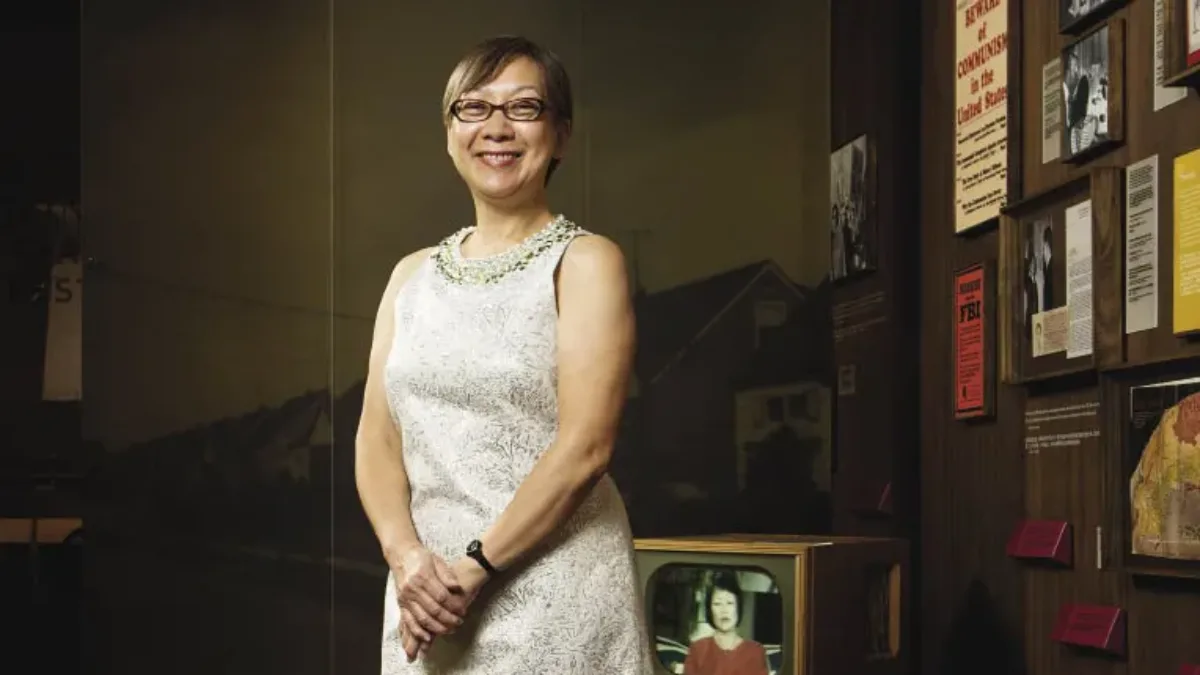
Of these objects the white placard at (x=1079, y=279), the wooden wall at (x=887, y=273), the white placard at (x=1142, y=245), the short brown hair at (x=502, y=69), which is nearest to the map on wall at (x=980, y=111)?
the wooden wall at (x=887, y=273)

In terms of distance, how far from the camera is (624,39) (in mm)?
4340

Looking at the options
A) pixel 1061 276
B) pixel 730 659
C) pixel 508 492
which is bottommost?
pixel 730 659

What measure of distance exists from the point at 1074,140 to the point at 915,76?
118cm

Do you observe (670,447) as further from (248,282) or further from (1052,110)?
(1052,110)

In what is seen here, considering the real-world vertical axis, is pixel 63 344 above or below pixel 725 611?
above

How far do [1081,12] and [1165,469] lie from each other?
90cm

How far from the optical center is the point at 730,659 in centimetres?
339

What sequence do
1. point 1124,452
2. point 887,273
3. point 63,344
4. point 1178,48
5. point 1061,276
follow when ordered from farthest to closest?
point 63,344, point 887,273, point 1061,276, point 1124,452, point 1178,48

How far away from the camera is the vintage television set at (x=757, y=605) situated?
3334mm

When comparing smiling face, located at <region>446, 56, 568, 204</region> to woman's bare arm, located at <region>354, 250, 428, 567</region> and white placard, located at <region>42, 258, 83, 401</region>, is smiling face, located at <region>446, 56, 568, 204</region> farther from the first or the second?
white placard, located at <region>42, 258, 83, 401</region>

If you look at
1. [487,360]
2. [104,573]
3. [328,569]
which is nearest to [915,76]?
[328,569]

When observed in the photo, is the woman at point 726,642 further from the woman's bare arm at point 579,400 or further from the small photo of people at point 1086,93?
the woman's bare arm at point 579,400

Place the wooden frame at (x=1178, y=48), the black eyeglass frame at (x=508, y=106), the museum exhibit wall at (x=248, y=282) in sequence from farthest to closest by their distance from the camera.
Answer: the museum exhibit wall at (x=248, y=282) < the wooden frame at (x=1178, y=48) < the black eyeglass frame at (x=508, y=106)

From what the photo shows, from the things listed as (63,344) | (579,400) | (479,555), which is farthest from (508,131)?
(63,344)
